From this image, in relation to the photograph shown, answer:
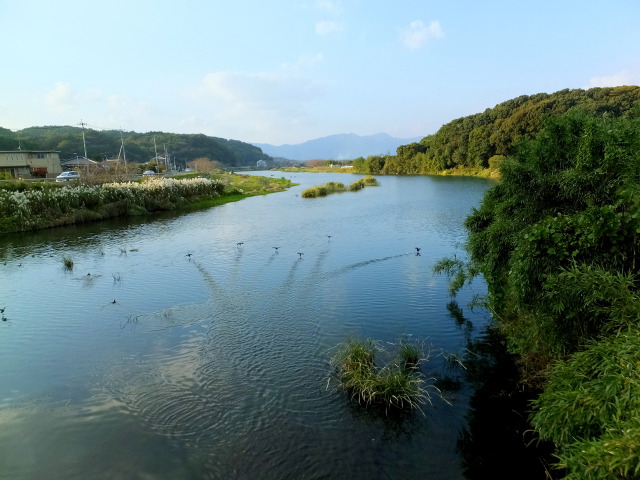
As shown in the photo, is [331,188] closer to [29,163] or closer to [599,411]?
[29,163]

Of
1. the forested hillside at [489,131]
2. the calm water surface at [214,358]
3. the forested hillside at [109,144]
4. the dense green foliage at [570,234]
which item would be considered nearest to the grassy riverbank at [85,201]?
the calm water surface at [214,358]

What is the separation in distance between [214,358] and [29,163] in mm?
84977

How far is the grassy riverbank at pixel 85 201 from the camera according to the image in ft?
115

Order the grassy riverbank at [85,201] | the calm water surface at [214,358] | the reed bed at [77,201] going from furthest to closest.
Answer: the grassy riverbank at [85,201] < the reed bed at [77,201] < the calm water surface at [214,358]

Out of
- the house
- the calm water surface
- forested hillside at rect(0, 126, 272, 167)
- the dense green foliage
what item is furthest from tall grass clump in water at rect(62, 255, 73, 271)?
forested hillside at rect(0, 126, 272, 167)

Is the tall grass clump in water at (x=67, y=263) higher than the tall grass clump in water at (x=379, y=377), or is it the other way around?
the tall grass clump in water at (x=67, y=263)

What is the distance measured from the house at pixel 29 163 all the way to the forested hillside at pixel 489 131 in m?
82.8

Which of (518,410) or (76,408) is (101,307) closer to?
(76,408)

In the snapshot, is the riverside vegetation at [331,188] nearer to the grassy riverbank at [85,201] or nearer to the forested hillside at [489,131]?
→ the grassy riverbank at [85,201]

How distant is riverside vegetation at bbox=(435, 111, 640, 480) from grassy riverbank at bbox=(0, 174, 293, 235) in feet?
122

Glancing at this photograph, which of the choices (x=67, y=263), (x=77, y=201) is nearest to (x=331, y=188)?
(x=77, y=201)

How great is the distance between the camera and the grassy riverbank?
35.0 m

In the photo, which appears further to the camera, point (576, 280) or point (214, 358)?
point (214, 358)

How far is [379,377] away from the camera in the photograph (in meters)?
10.7
